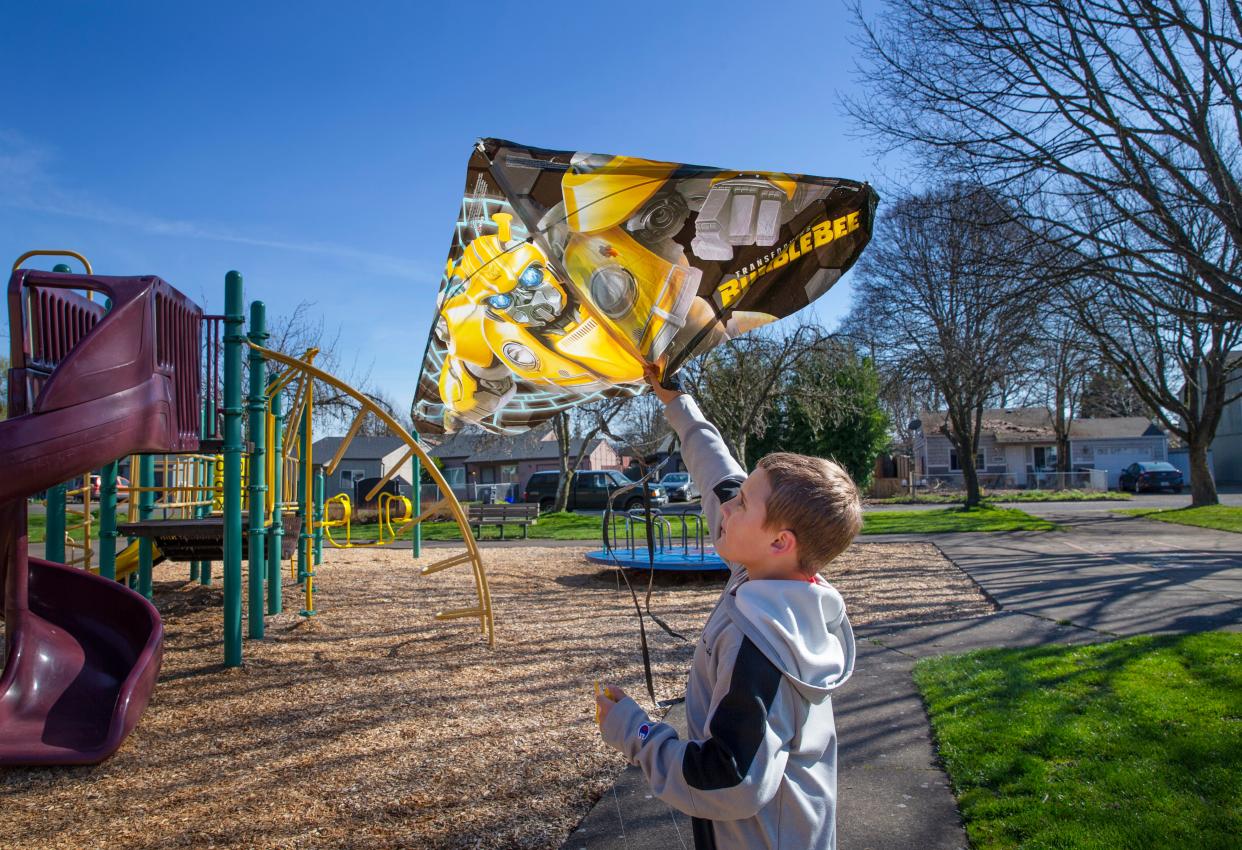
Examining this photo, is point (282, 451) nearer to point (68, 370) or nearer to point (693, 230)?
point (68, 370)

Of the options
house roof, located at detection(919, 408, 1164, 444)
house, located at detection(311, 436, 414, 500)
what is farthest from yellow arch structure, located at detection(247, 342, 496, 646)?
house, located at detection(311, 436, 414, 500)

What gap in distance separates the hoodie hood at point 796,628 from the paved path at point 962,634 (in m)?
2.08

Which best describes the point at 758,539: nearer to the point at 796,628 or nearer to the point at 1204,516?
the point at 796,628

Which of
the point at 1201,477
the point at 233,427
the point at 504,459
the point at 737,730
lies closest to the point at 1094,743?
the point at 737,730

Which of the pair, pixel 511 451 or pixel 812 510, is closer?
pixel 812 510

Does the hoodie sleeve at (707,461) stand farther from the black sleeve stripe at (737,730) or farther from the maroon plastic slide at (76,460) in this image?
the maroon plastic slide at (76,460)

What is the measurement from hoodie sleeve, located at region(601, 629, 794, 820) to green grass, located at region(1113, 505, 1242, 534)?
65.1ft

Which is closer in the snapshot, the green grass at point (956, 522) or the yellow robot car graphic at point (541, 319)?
the yellow robot car graphic at point (541, 319)

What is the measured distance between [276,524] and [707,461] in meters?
6.41

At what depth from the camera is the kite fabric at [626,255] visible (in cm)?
288

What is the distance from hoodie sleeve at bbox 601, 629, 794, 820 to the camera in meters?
1.62

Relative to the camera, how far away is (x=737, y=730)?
5.33 ft

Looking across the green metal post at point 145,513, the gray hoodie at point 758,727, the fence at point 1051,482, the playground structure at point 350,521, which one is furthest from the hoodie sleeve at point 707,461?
the fence at point 1051,482

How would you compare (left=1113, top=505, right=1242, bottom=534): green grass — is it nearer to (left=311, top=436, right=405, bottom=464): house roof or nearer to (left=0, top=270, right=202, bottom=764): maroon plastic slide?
(left=0, top=270, right=202, bottom=764): maroon plastic slide
